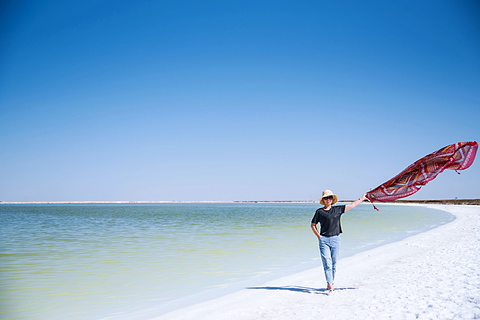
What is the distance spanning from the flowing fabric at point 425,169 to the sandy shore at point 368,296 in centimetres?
191

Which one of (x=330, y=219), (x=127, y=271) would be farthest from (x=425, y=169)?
(x=127, y=271)

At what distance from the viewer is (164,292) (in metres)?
8.62

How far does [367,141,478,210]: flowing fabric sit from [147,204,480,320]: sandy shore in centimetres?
191

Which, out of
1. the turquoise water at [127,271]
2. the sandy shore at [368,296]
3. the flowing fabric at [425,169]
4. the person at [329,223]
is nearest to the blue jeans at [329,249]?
the person at [329,223]

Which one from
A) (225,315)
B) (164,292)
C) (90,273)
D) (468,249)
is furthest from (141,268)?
(468,249)

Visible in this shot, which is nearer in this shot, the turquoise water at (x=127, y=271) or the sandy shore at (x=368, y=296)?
the sandy shore at (x=368, y=296)

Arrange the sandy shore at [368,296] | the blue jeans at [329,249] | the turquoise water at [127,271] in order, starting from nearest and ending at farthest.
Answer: the sandy shore at [368,296] → the blue jeans at [329,249] → the turquoise water at [127,271]

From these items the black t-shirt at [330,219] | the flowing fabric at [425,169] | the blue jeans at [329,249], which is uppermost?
the flowing fabric at [425,169]

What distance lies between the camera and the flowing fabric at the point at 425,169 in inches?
227

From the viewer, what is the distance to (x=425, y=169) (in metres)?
6.06

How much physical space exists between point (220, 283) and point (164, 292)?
5.19ft

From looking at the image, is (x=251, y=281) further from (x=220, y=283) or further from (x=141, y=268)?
(x=141, y=268)

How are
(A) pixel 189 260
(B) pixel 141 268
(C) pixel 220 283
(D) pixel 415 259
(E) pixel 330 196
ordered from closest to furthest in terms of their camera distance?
(E) pixel 330 196 → (C) pixel 220 283 → (D) pixel 415 259 → (B) pixel 141 268 → (A) pixel 189 260

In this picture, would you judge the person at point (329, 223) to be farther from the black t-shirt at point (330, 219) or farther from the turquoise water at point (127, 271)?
the turquoise water at point (127, 271)
